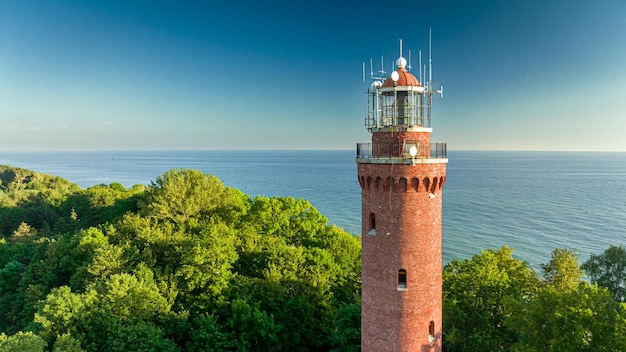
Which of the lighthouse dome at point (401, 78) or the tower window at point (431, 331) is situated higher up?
the lighthouse dome at point (401, 78)

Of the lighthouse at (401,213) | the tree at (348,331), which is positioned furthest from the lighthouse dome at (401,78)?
the tree at (348,331)

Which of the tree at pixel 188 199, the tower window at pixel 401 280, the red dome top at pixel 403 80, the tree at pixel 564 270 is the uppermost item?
the red dome top at pixel 403 80

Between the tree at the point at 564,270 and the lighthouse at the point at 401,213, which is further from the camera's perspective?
the tree at the point at 564,270

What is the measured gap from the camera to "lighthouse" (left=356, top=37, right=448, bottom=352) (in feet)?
54.5

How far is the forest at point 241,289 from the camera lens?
21.3m

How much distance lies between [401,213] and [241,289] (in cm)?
1623

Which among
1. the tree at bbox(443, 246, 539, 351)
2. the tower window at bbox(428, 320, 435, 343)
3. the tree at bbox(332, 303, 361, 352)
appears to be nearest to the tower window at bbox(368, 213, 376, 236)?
the tower window at bbox(428, 320, 435, 343)

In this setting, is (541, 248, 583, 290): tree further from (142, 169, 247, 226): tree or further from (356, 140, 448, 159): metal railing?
(142, 169, 247, 226): tree

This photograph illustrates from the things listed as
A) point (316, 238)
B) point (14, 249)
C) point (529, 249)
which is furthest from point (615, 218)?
point (14, 249)

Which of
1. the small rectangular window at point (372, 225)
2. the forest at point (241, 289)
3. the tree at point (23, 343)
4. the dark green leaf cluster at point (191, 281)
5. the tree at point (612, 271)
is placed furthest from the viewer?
the tree at point (612, 271)

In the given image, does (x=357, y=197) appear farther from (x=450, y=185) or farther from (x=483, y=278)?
(x=483, y=278)

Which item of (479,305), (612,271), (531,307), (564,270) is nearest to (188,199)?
(479,305)

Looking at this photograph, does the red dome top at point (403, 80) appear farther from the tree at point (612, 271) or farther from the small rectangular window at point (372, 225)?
the tree at point (612, 271)

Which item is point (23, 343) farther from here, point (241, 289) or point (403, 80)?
point (403, 80)
